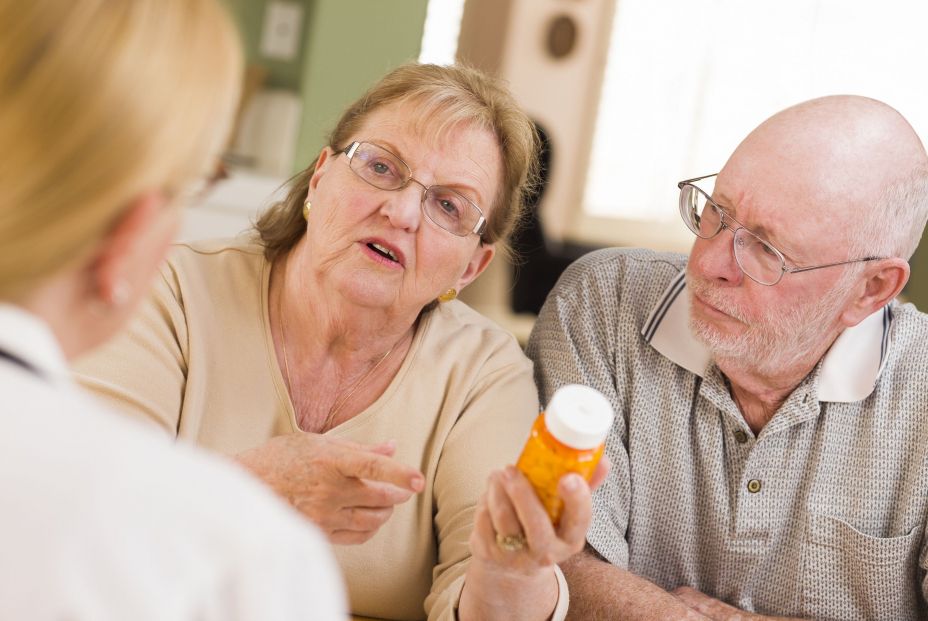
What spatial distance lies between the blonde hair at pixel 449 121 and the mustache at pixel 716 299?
1.19 ft

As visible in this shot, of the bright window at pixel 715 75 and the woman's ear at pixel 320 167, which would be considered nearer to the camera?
the woman's ear at pixel 320 167

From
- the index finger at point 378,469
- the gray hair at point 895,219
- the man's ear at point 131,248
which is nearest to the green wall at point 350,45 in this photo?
the gray hair at point 895,219

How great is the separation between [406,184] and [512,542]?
0.70 metres

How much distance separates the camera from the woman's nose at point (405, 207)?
171cm

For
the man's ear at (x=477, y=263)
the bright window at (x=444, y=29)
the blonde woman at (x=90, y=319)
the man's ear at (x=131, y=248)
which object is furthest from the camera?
the bright window at (x=444, y=29)

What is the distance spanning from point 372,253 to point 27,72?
3.44 ft

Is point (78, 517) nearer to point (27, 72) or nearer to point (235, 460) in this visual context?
point (27, 72)

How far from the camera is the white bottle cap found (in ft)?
3.64

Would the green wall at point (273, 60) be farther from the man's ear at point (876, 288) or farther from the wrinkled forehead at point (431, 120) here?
the man's ear at point (876, 288)

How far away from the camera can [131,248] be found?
30.2 inches

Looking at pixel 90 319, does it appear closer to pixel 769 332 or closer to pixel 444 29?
pixel 769 332

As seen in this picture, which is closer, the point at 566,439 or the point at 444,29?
the point at 566,439

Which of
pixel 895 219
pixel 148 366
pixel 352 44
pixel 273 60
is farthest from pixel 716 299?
pixel 273 60

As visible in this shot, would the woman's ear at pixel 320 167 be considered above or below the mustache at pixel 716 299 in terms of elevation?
above
